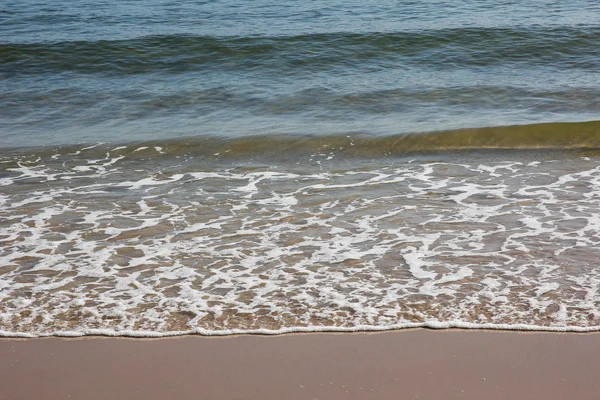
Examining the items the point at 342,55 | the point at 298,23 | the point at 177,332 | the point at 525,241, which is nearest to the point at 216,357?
the point at 177,332

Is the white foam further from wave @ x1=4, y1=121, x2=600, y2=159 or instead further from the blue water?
the blue water

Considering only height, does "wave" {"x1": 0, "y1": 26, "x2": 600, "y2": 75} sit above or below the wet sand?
above

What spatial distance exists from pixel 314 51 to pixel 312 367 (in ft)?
33.4

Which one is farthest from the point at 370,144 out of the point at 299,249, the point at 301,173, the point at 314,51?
the point at 314,51

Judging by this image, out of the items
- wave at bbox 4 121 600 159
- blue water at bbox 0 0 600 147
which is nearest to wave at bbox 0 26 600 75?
blue water at bbox 0 0 600 147

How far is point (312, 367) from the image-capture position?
400 centimetres

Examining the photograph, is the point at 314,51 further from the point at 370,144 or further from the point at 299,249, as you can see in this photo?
the point at 299,249

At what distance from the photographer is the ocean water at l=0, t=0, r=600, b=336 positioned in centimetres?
480

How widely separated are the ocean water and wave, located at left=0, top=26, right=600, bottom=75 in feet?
0.19

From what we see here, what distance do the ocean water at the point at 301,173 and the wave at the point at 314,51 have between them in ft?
0.19

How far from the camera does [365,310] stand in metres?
4.64

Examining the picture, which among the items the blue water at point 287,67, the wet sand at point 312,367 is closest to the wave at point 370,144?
the blue water at point 287,67

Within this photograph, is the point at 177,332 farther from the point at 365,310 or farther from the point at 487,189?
the point at 487,189

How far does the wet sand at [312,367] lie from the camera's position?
3.76m
